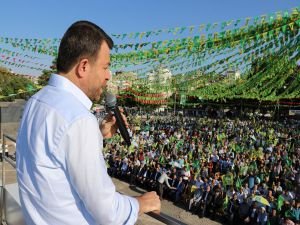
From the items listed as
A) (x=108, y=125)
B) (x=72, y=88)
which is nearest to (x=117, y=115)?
(x=108, y=125)

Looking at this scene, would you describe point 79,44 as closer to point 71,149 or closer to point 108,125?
point 71,149

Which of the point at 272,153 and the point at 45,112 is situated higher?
the point at 45,112

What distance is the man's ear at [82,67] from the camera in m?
1.43

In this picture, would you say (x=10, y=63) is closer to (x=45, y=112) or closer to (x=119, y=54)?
(x=119, y=54)

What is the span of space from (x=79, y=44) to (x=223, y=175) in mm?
13468

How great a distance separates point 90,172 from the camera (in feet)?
4.11

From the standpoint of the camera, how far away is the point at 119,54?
39.7 feet

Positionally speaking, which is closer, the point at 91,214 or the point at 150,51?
the point at 91,214

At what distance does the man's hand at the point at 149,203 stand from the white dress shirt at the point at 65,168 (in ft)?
0.22

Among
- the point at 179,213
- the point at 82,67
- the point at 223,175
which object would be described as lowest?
the point at 179,213

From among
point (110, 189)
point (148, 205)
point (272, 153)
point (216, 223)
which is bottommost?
point (216, 223)

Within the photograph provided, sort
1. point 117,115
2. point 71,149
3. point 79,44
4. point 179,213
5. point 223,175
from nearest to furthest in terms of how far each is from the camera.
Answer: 1. point 71,149
2. point 79,44
3. point 117,115
4. point 179,213
5. point 223,175

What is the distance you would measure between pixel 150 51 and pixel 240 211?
5686mm

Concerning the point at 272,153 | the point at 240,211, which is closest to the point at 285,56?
the point at 240,211
